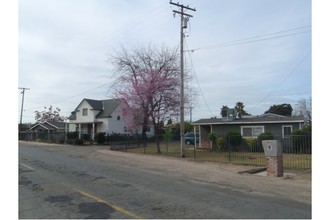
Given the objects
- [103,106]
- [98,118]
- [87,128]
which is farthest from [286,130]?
[87,128]

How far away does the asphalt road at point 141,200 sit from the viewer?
787cm

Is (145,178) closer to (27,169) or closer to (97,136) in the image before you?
(27,169)

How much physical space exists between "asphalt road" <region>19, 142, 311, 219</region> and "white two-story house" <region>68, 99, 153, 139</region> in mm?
38566

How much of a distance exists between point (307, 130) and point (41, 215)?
24.3 meters

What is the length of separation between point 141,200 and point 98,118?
44.5m

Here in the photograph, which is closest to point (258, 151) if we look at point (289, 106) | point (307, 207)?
point (307, 207)

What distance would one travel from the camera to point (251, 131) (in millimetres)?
31922

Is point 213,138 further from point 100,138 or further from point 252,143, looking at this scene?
point 100,138

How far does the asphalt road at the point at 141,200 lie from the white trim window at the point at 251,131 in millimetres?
19502

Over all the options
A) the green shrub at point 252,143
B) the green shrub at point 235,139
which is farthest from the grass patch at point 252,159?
the green shrub at point 235,139

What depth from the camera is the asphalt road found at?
787cm

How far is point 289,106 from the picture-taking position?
77.9 m

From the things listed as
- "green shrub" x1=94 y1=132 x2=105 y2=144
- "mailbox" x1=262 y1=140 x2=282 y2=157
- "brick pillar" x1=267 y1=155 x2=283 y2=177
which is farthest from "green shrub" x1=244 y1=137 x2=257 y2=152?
"green shrub" x1=94 y1=132 x2=105 y2=144

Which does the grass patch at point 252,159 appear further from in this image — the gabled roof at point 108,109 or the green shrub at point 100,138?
the gabled roof at point 108,109
